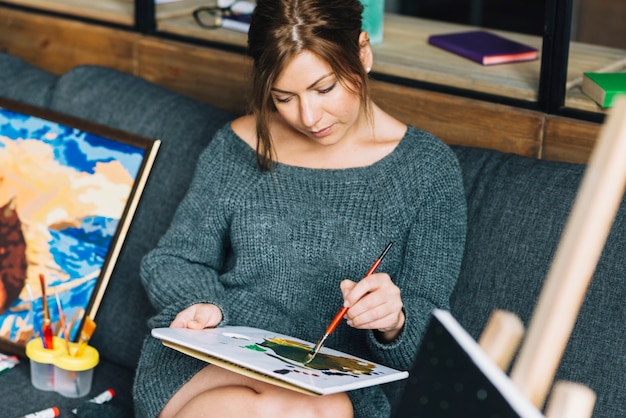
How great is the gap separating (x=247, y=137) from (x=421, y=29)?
29.3 inches

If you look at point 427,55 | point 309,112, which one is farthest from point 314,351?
point 427,55

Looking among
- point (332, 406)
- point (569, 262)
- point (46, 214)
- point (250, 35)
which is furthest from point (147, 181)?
point (569, 262)

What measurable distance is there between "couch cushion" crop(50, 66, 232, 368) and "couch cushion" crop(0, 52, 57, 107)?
0.73ft

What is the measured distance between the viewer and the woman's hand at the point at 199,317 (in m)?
1.56

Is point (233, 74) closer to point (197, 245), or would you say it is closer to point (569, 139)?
point (197, 245)

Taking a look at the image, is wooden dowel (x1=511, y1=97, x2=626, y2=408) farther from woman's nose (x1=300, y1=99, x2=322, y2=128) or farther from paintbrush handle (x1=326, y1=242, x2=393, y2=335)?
woman's nose (x1=300, y1=99, x2=322, y2=128)

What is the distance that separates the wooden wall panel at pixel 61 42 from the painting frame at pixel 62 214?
43cm

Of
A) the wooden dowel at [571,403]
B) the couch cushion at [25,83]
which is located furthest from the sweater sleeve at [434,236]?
the couch cushion at [25,83]

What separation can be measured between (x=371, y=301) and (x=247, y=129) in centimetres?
52

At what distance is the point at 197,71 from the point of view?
2338 millimetres

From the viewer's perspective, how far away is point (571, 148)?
178 centimetres

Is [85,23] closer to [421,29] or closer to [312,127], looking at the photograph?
[421,29]

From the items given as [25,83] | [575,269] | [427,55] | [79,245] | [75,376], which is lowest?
[75,376]

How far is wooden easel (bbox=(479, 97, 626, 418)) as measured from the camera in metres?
0.70
